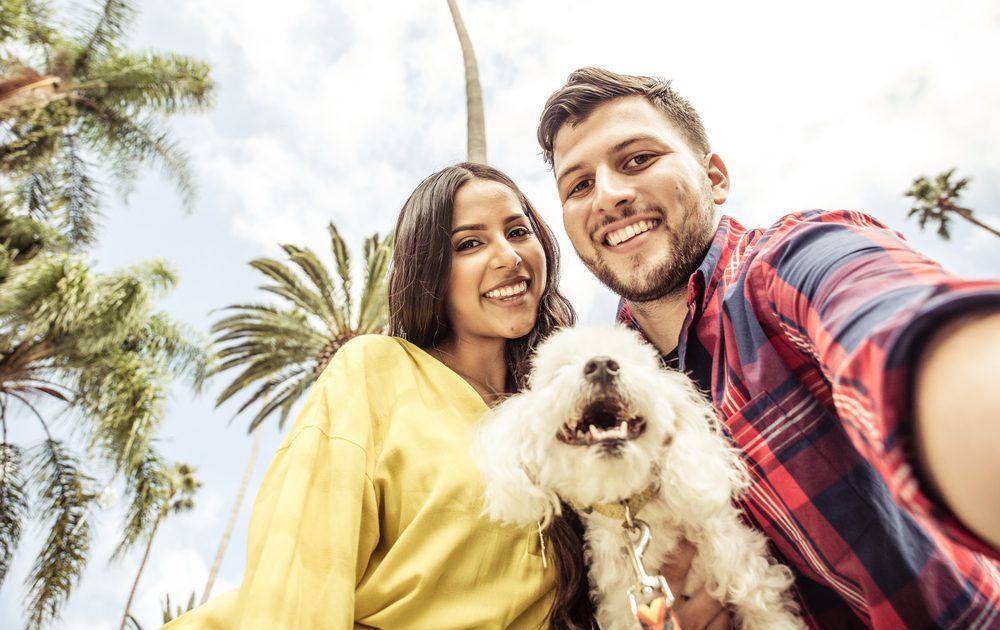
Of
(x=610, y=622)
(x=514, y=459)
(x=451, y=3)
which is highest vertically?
(x=451, y=3)

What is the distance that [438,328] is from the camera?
2658 mm

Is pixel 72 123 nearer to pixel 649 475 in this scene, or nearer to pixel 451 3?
pixel 451 3

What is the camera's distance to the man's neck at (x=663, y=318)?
7.66 feet

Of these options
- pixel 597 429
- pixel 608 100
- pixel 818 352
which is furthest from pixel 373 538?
pixel 608 100

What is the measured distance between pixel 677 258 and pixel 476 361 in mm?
1067

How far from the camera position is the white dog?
144 cm

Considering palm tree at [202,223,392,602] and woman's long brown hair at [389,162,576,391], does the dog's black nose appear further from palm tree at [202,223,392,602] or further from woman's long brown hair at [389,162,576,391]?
palm tree at [202,223,392,602]

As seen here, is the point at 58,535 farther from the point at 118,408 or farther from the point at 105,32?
the point at 105,32

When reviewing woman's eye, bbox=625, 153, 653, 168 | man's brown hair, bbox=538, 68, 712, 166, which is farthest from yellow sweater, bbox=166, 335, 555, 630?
man's brown hair, bbox=538, 68, 712, 166

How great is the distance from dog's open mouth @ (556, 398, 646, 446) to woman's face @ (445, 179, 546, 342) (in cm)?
103

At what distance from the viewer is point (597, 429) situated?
150 cm

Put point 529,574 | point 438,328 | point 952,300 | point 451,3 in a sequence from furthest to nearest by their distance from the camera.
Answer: point 451,3 < point 438,328 < point 529,574 < point 952,300

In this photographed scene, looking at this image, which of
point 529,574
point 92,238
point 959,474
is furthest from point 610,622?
point 92,238

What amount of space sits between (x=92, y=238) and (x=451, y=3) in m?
10.1
